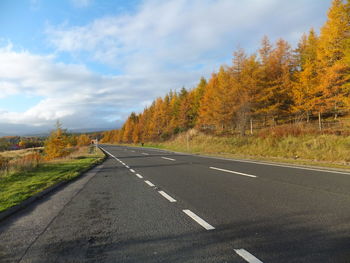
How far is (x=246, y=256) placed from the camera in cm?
266

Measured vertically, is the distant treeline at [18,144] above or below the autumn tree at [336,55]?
below

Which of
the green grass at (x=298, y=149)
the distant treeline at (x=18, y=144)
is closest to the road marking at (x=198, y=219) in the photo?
the green grass at (x=298, y=149)

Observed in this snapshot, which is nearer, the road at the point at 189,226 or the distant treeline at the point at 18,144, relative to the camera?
the road at the point at 189,226

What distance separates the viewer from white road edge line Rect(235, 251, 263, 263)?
255 cm

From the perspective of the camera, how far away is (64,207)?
17.1 ft

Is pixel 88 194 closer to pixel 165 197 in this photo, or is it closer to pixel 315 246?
pixel 165 197

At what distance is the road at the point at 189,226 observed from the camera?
280 centimetres

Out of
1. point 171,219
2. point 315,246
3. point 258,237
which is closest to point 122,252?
point 171,219

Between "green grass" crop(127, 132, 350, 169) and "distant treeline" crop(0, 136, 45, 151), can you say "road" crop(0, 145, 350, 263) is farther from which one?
"distant treeline" crop(0, 136, 45, 151)

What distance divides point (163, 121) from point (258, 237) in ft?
179

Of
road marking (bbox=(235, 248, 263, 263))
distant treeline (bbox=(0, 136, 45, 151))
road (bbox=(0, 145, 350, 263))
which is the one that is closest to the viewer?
road marking (bbox=(235, 248, 263, 263))

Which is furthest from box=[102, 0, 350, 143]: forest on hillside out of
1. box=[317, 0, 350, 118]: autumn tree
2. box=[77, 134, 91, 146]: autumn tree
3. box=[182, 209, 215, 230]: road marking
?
box=[77, 134, 91, 146]: autumn tree

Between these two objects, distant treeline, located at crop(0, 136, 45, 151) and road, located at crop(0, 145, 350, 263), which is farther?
distant treeline, located at crop(0, 136, 45, 151)

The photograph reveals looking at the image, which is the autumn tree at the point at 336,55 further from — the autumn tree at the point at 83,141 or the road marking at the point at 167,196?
the autumn tree at the point at 83,141
